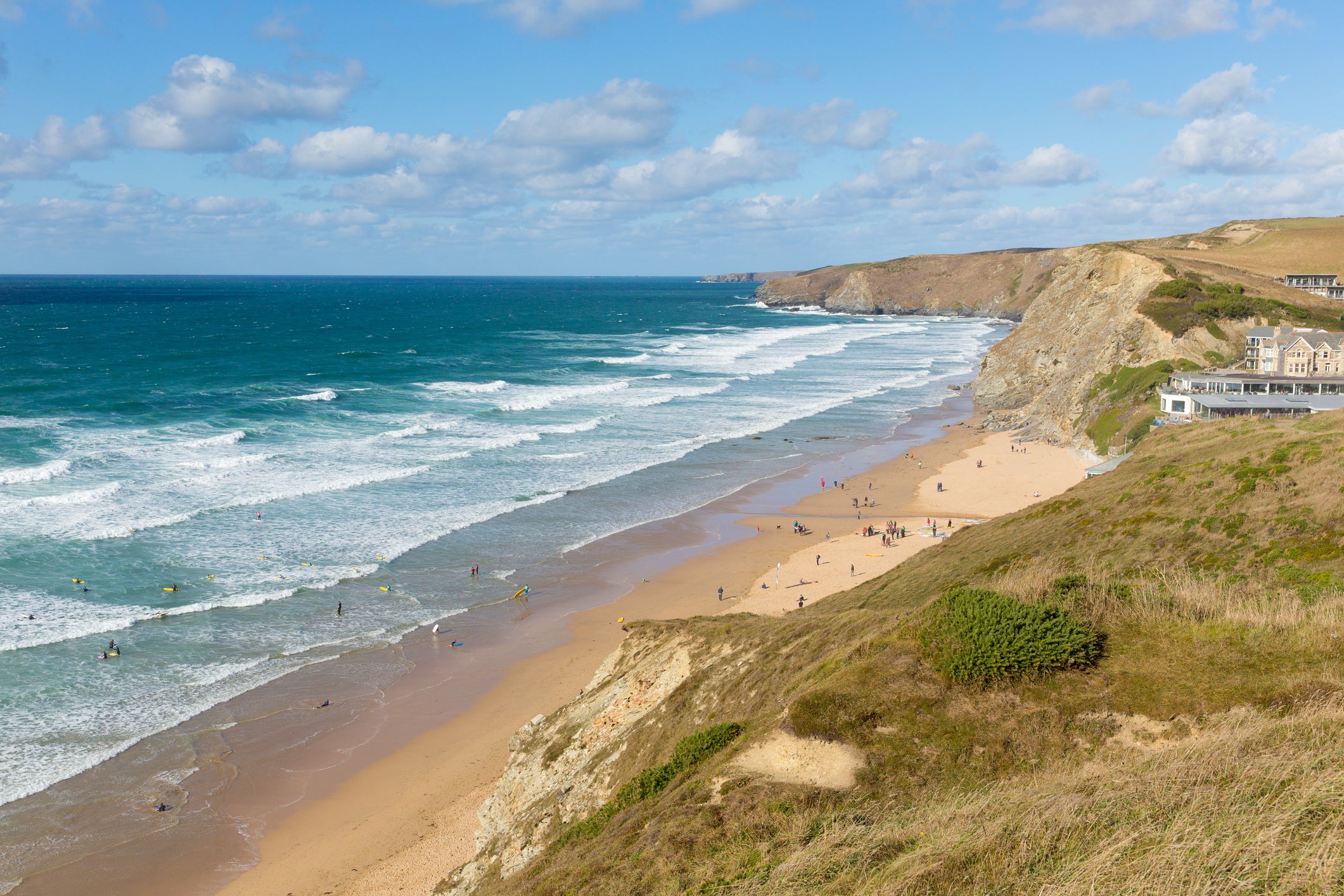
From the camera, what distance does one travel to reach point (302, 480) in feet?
165

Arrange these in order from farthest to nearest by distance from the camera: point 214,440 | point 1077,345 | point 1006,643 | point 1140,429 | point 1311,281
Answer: point 1311,281
point 1077,345
point 214,440
point 1140,429
point 1006,643

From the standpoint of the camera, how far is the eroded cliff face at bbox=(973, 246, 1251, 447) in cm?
6072

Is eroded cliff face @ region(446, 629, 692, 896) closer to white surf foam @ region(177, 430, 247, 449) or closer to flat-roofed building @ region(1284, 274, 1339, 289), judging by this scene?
white surf foam @ region(177, 430, 247, 449)

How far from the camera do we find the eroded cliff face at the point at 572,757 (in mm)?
16266

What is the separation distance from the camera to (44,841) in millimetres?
20484

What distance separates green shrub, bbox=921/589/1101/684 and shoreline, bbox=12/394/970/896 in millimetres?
16506

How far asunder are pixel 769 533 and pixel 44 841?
103 feet

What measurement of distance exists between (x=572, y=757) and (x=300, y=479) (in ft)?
124

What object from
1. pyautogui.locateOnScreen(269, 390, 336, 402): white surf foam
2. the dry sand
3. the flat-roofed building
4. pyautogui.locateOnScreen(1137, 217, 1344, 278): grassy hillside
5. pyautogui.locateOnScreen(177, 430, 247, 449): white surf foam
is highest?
pyautogui.locateOnScreen(1137, 217, 1344, 278): grassy hillside

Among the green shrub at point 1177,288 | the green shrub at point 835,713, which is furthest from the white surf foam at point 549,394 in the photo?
the green shrub at point 835,713

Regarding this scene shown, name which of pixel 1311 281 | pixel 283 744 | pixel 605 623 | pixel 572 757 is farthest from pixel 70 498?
pixel 1311 281

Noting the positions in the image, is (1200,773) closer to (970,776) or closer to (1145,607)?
(970,776)

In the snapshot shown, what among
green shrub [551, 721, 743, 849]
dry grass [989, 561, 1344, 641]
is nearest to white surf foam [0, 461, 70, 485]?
green shrub [551, 721, 743, 849]

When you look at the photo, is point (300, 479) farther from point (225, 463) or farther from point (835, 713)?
point (835, 713)
